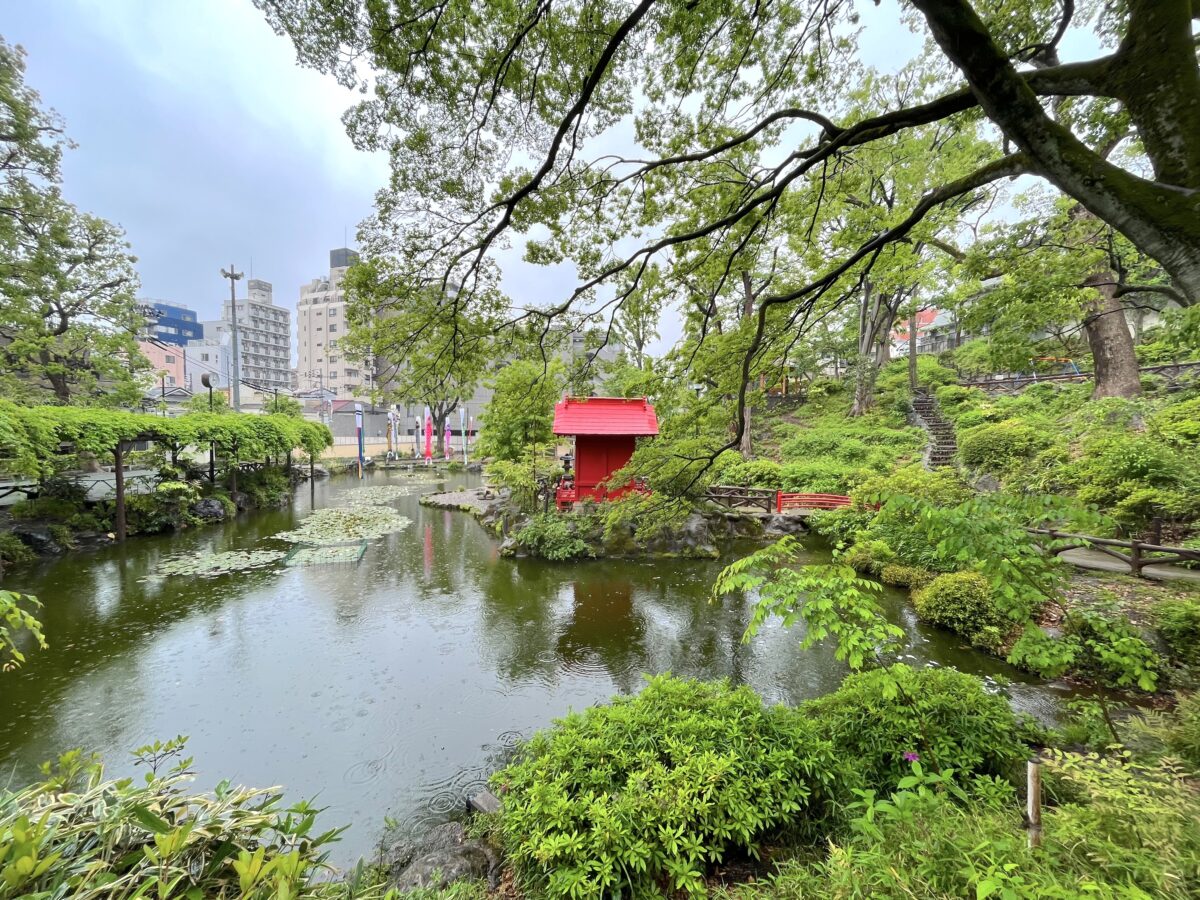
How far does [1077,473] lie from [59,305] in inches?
1083

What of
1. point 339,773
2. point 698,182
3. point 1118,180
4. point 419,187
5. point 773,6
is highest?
point 773,6

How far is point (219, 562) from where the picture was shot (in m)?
10.4

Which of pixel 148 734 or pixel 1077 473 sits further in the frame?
pixel 1077 473

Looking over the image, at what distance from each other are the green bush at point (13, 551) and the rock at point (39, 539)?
11.2 inches

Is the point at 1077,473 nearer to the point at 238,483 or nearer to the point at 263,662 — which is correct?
the point at 263,662

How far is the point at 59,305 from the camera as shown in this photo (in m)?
14.7

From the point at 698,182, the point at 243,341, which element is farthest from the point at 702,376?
the point at 243,341

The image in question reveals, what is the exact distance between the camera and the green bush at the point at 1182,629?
490 cm

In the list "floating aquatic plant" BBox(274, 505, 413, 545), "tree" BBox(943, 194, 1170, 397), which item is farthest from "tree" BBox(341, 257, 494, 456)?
"floating aquatic plant" BBox(274, 505, 413, 545)

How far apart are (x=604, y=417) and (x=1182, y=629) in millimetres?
11132

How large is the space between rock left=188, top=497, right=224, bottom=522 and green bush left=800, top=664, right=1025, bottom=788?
58.5 feet

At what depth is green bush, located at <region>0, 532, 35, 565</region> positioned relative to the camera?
9.55 m

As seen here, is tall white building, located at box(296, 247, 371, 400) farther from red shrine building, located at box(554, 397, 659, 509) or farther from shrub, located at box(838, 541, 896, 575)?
shrub, located at box(838, 541, 896, 575)

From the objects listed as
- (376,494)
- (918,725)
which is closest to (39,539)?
(376,494)
